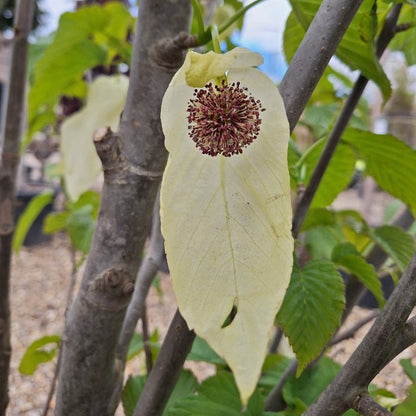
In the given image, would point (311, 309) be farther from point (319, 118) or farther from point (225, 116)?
point (319, 118)

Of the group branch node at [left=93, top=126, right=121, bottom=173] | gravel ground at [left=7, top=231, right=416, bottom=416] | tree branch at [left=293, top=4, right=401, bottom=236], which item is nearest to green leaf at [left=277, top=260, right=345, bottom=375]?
tree branch at [left=293, top=4, right=401, bottom=236]

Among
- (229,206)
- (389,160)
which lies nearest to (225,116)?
(229,206)

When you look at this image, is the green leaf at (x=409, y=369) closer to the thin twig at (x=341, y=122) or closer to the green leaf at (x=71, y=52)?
the thin twig at (x=341, y=122)

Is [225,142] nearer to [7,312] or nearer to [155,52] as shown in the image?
[155,52]

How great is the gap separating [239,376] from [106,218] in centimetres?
16

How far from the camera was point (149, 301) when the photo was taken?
5.97 ft

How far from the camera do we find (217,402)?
34 centimetres

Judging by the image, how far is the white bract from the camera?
17 cm

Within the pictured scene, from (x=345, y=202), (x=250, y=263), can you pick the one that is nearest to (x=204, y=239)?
(x=250, y=263)

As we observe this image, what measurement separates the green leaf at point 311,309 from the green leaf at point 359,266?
5cm

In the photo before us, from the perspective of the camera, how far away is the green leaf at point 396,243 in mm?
368

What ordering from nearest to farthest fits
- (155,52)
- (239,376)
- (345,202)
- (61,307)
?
(239,376) → (155,52) → (61,307) → (345,202)

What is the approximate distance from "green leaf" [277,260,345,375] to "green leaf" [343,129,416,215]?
0.09 metres

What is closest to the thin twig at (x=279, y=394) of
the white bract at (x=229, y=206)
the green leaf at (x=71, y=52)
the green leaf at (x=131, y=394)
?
the green leaf at (x=131, y=394)
